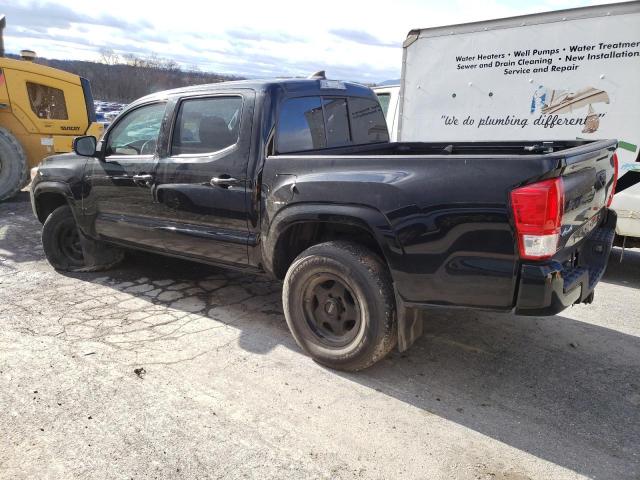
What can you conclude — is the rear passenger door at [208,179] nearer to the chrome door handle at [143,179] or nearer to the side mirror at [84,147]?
the chrome door handle at [143,179]

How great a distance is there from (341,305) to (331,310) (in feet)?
0.24

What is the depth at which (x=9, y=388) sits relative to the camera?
306 centimetres

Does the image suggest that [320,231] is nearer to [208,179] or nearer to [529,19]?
[208,179]

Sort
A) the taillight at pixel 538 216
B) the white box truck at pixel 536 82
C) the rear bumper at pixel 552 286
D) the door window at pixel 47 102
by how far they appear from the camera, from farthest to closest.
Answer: the door window at pixel 47 102
the white box truck at pixel 536 82
the rear bumper at pixel 552 286
the taillight at pixel 538 216

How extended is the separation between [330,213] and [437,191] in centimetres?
70

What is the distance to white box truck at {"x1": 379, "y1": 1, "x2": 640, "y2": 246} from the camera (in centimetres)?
531

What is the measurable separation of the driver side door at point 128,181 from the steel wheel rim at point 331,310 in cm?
163

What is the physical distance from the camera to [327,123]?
4090 millimetres

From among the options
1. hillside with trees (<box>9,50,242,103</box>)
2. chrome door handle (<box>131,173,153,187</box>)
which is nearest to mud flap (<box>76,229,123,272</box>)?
chrome door handle (<box>131,173,153,187</box>)

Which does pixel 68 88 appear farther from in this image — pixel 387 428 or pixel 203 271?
pixel 387 428

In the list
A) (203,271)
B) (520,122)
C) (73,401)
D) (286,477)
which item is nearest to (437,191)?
(286,477)

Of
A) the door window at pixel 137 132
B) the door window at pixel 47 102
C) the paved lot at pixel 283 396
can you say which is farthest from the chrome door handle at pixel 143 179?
the door window at pixel 47 102

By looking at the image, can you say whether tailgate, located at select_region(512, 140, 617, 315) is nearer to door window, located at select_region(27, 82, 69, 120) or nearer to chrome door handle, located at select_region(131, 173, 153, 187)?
chrome door handle, located at select_region(131, 173, 153, 187)

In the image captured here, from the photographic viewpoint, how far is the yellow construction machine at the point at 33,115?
8.72 meters
